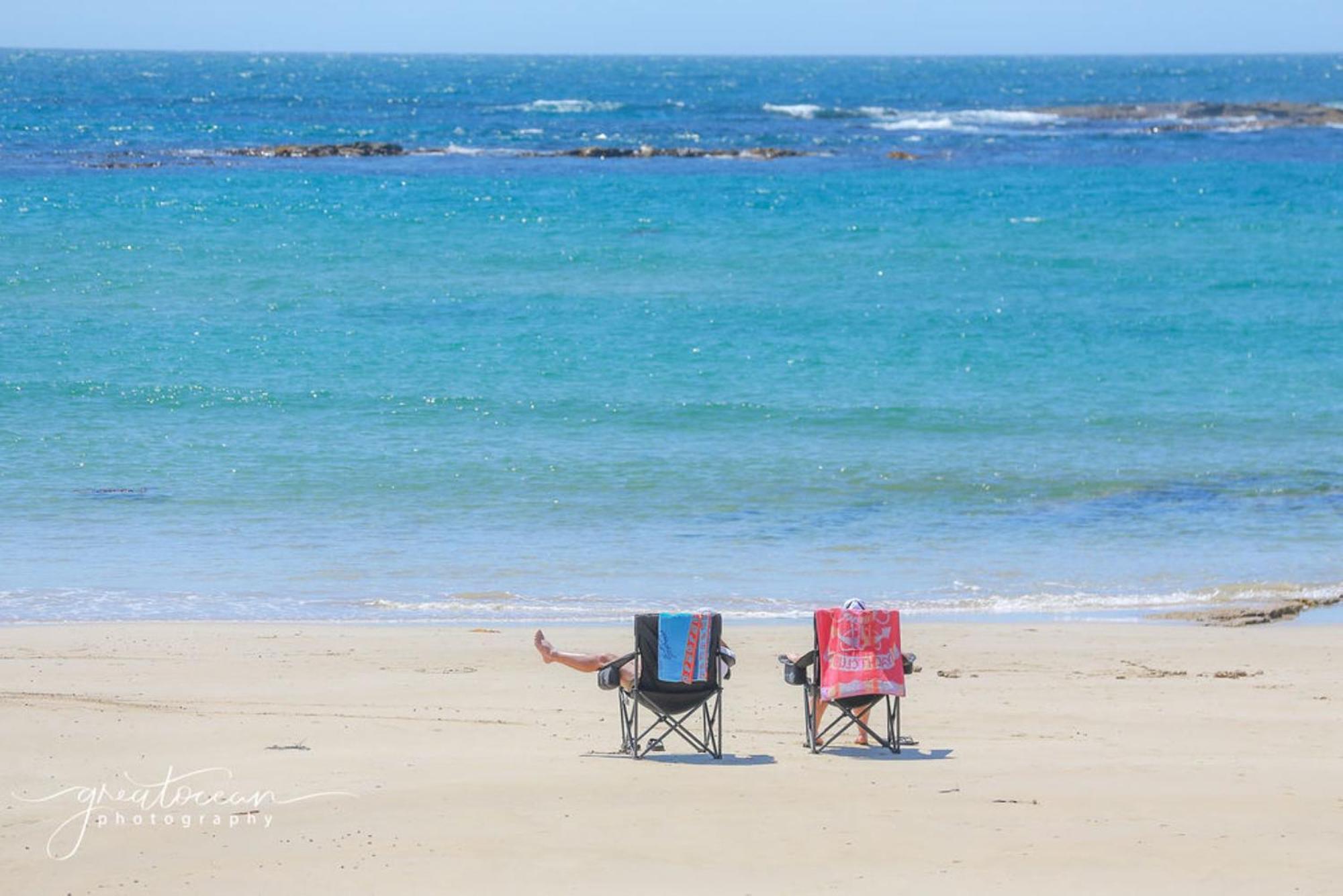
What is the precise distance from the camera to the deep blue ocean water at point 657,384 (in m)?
13.1

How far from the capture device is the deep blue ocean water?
1309 cm

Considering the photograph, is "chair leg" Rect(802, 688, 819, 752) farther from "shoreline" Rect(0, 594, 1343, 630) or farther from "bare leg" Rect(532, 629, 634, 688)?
"shoreline" Rect(0, 594, 1343, 630)

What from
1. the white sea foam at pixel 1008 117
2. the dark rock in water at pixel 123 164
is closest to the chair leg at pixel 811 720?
the dark rock in water at pixel 123 164

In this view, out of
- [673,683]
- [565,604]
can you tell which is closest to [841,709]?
[673,683]

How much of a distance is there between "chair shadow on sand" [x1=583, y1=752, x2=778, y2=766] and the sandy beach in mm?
41

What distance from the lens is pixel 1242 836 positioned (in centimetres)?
A: 668

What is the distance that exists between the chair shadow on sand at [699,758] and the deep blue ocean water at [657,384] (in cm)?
378

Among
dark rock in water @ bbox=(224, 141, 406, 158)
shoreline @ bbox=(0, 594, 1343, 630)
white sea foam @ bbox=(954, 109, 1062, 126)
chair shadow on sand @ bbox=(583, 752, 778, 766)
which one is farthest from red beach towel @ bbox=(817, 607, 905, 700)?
white sea foam @ bbox=(954, 109, 1062, 126)

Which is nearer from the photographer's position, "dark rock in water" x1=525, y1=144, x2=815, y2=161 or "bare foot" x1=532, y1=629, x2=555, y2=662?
"bare foot" x1=532, y1=629, x2=555, y2=662

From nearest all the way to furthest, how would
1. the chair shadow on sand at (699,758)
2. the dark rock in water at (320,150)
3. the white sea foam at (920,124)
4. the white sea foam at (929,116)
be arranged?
the chair shadow on sand at (699,758) → the dark rock in water at (320,150) → the white sea foam at (920,124) → the white sea foam at (929,116)

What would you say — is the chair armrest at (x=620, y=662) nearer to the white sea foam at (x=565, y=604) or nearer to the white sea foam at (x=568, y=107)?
the white sea foam at (x=565, y=604)

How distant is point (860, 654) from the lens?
820cm

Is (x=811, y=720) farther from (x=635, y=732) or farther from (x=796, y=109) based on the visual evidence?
(x=796, y=109)

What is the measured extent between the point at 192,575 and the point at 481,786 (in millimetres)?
6243
